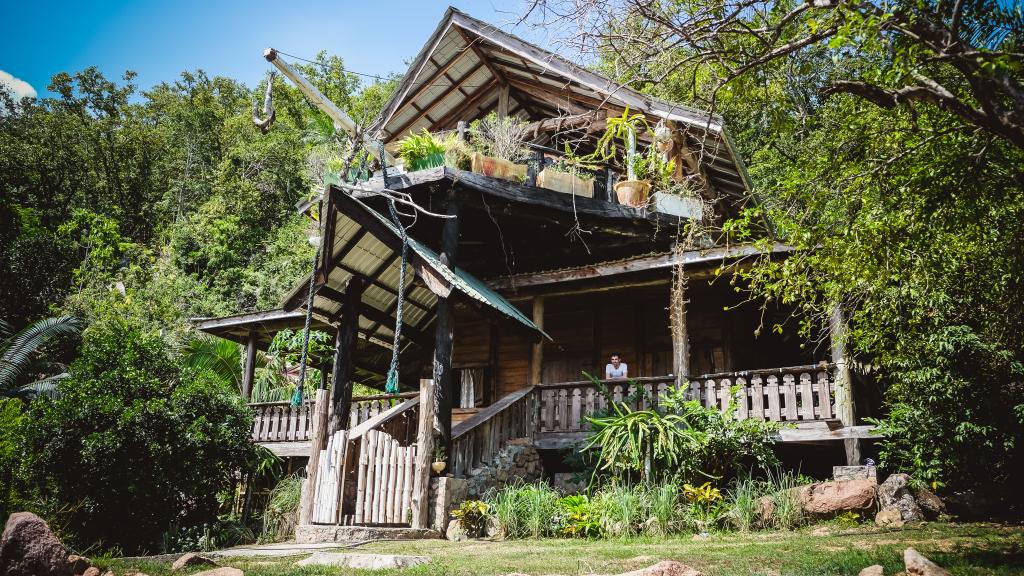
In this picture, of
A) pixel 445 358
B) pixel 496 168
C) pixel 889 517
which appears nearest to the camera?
pixel 889 517

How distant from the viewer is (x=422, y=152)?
1320cm

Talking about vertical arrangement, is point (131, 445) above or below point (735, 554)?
above

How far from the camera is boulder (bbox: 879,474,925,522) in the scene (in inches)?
363

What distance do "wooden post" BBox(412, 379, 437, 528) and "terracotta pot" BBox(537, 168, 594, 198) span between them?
5516 mm

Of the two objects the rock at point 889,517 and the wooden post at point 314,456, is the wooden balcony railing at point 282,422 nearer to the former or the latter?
the wooden post at point 314,456

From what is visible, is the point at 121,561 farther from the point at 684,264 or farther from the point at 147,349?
the point at 684,264

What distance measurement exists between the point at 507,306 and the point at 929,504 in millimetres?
7209

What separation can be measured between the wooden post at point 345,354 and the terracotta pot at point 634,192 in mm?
5757

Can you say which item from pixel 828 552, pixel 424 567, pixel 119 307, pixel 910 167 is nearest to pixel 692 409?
pixel 828 552

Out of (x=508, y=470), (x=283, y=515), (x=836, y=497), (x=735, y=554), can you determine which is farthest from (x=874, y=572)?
(x=283, y=515)

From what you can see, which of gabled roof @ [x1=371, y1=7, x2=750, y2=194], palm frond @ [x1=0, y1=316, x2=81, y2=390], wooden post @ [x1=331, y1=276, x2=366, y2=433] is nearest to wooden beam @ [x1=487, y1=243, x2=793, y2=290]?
gabled roof @ [x1=371, y1=7, x2=750, y2=194]

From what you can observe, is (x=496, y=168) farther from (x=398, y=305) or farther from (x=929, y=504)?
(x=929, y=504)

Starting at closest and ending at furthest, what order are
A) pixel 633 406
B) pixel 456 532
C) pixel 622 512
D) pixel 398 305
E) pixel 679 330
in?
pixel 622 512
pixel 456 532
pixel 398 305
pixel 633 406
pixel 679 330

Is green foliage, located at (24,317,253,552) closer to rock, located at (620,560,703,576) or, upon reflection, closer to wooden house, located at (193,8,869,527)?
wooden house, located at (193,8,869,527)
